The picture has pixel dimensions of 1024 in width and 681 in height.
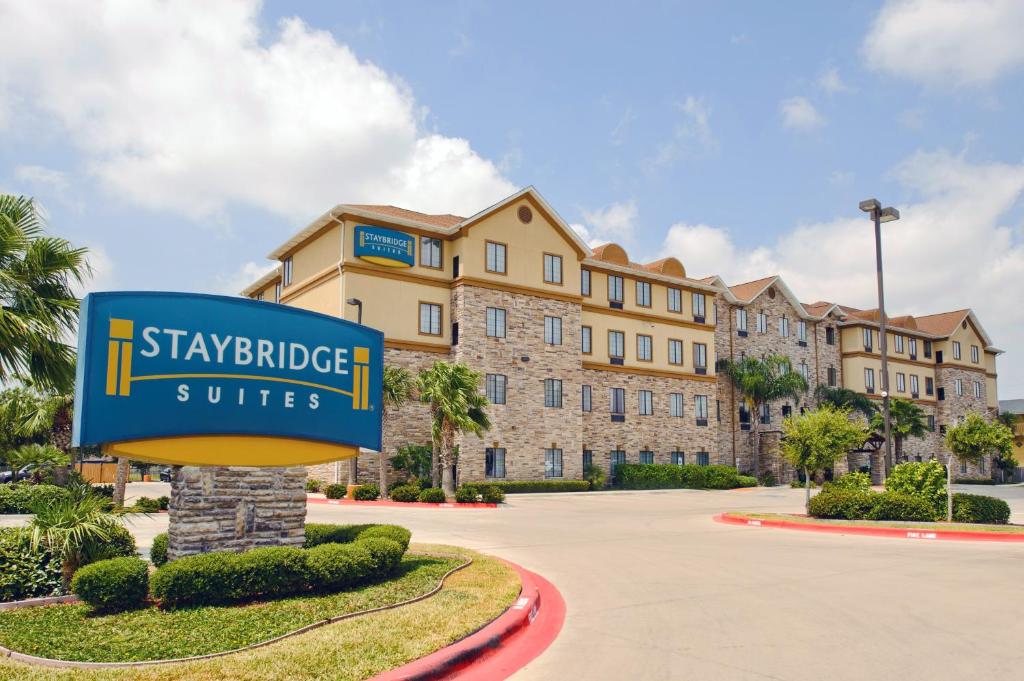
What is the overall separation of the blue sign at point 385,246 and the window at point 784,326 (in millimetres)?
30050

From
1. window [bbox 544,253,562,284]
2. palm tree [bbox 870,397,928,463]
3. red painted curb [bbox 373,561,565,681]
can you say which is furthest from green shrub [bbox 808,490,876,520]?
palm tree [bbox 870,397,928,463]

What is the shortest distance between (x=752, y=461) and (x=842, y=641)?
45.2 meters

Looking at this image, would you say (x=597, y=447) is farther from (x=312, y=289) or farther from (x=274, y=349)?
(x=274, y=349)

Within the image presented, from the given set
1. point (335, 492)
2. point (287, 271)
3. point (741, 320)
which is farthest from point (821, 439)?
point (741, 320)

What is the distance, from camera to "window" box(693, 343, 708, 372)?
49.9 metres

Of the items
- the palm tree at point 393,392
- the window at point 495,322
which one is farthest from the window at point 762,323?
the palm tree at point 393,392

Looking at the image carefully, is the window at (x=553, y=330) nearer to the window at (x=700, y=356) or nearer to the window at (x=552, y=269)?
the window at (x=552, y=269)

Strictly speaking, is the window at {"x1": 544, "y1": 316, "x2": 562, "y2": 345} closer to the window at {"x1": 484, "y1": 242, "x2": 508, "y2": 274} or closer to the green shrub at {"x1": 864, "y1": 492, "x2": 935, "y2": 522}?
the window at {"x1": 484, "y1": 242, "x2": 508, "y2": 274}

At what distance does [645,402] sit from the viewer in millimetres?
46750

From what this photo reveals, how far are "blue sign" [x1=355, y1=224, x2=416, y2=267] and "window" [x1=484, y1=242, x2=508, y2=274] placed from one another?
384cm

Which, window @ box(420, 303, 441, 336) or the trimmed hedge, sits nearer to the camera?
window @ box(420, 303, 441, 336)

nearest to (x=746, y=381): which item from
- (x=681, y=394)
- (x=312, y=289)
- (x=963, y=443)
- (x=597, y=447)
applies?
(x=681, y=394)

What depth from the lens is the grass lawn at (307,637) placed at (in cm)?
698

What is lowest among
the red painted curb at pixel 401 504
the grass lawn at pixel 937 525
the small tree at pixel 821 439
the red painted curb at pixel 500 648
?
the red painted curb at pixel 401 504
